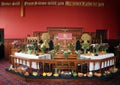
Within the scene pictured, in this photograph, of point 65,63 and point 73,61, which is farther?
point 65,63

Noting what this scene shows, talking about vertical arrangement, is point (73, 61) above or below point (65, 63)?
above

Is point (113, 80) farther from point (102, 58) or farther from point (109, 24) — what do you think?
point (109, 24)

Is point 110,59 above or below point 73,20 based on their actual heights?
below

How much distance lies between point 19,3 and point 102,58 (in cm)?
633

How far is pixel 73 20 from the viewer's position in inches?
458

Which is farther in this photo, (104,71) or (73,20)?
(73,20)

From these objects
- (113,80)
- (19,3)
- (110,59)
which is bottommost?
(113,80)

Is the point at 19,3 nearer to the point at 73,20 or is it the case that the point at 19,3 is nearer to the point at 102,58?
the point at 73,20

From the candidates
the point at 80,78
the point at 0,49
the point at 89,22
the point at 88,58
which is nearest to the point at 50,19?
the point at 89,22

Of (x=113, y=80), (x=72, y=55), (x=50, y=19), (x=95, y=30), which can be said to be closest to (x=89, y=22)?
(x=95, y=30)

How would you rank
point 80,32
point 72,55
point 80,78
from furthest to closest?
point 80,32, point 72,55, point 80,78

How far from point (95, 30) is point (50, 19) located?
2776 mm

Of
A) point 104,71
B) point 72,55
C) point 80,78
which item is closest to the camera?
point 80,78

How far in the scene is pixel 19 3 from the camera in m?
11.5
